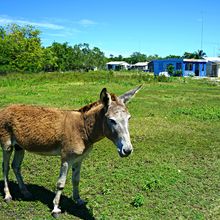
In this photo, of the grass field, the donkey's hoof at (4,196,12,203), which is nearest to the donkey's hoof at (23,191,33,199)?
the grass field

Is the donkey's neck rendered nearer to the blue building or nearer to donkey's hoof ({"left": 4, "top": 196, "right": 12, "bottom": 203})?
donkey's hoof ({"left": 4, "top": 196, "right": 12, "bottom": 203})

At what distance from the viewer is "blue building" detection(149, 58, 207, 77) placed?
197 ft

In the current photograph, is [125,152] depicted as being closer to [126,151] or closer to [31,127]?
[126,151]

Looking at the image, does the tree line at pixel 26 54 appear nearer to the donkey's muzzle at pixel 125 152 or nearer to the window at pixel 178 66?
the window at pixel 178 66

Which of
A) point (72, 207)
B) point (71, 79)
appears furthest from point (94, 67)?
point (72, 207)

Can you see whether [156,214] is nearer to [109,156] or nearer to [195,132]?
[109,156]

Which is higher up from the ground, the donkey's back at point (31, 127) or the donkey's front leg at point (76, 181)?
the donkey's back at point (31, 127)

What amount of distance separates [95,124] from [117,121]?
0.63m

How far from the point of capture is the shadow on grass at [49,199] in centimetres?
557

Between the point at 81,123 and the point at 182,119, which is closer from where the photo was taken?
the point at 81,123

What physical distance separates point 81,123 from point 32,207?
5.78ft

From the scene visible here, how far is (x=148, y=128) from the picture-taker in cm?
1196

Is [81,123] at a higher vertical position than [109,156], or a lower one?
higher

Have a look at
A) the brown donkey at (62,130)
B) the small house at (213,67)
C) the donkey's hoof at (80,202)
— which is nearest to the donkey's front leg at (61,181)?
the brown donkey at (62,130)
